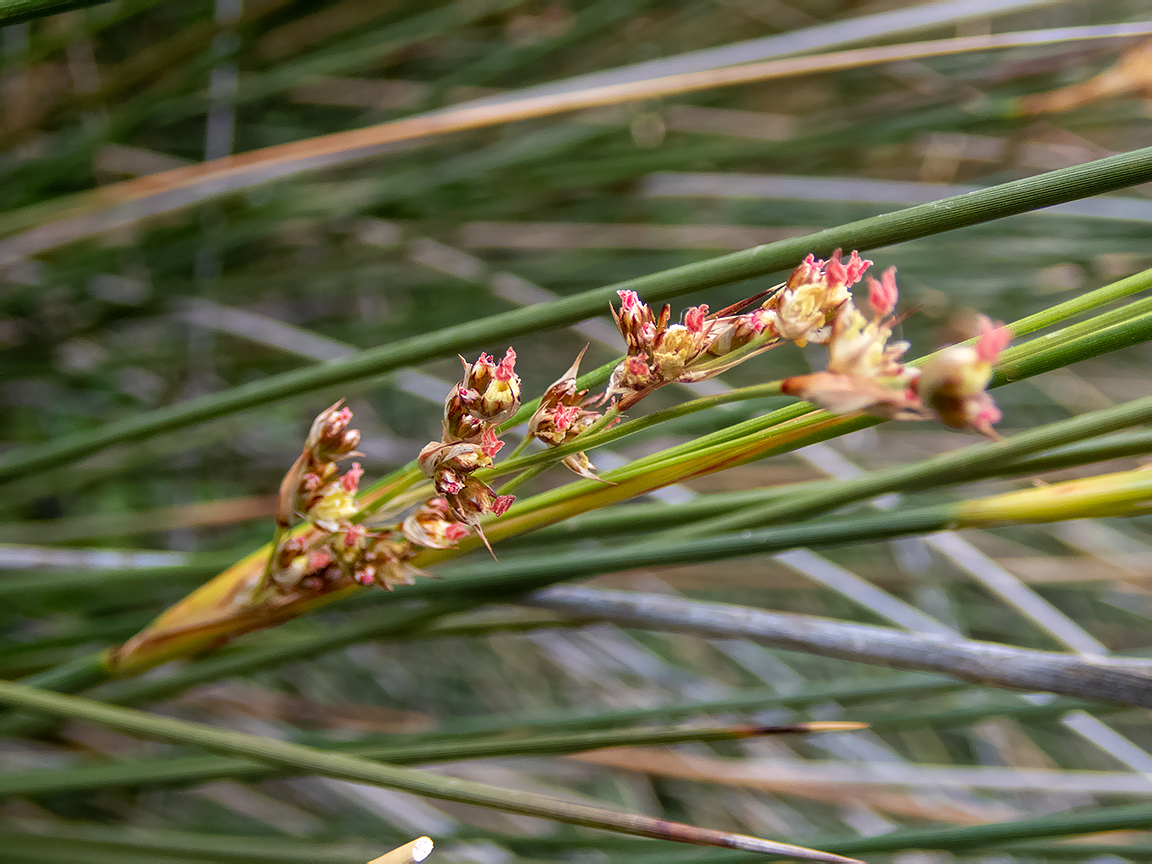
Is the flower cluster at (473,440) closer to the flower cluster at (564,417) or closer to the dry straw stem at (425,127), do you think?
the flower cluster at (564,417)

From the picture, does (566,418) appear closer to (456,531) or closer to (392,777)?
(456,531)

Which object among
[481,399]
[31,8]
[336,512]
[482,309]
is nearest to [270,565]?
[336,512]

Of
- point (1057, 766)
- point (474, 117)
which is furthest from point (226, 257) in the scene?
point (1057, 766)

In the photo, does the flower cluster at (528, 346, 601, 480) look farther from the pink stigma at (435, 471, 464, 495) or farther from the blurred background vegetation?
the blurred background vegetation

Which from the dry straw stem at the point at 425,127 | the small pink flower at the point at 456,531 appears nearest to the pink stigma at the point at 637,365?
the small pink flower at the point at 456,531

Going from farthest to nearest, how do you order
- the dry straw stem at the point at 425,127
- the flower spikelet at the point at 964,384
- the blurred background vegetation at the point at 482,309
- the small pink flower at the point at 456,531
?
the blurred background vegetation at the point at 482,309, the dry straw stem at the point at 425,127, the small pink flower at the point at 456,531, the flower spikelet at the point at 964,384
